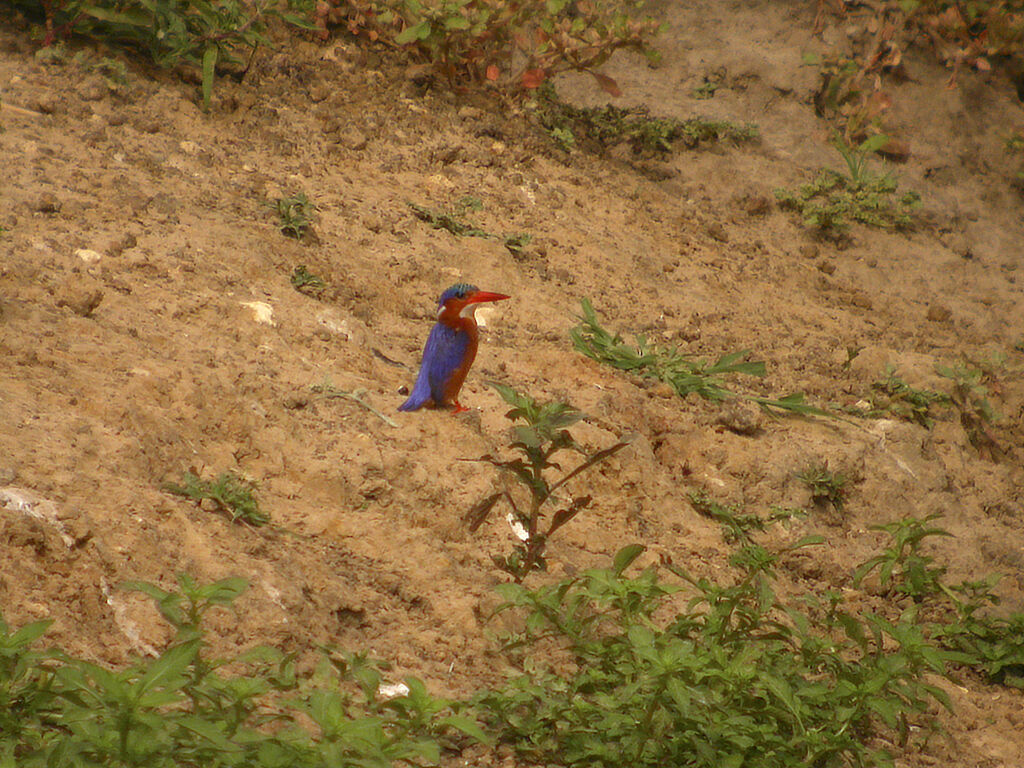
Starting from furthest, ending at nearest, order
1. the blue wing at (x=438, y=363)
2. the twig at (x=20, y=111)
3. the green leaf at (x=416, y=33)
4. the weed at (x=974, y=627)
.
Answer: the green leaf at (x=416, y=33) → the twig at (x=20, y=111) → the blue wing at (x=438, y=363) → the weed at (x=974, y=627)

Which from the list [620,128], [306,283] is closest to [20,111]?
[306,283]

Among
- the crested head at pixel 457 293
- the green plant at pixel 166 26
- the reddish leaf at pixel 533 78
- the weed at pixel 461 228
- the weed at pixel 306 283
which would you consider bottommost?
the weed at pixel 306 283

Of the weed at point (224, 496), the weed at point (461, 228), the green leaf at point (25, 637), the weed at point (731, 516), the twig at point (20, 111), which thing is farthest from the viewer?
the weed at point (461, 228)

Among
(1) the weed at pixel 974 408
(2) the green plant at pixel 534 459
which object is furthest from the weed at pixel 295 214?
(1) the weed at pixel 974 408

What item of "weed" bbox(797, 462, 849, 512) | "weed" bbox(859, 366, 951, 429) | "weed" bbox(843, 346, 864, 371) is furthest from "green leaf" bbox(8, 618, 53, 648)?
"weed" bbox(843, 346, 864, 371)

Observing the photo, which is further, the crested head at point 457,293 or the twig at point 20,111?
the twig at point 20,111

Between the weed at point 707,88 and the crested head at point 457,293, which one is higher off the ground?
the weed at point 707,88

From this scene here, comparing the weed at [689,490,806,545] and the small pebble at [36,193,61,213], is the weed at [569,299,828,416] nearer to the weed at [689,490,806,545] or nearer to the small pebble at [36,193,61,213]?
the weed at [689,490,806,545]

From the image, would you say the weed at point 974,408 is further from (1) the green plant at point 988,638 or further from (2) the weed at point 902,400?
(1) the green plant at point 988,638

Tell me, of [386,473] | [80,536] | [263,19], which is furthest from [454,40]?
[80,536]
